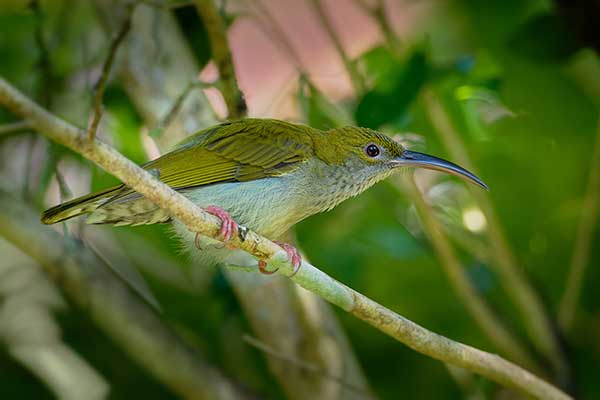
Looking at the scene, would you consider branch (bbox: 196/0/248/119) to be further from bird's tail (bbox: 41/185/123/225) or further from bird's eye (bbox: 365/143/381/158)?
bird's tail (bbox: 41/185/123/225)

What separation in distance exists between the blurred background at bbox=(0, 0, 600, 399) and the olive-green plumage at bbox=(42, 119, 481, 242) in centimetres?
20

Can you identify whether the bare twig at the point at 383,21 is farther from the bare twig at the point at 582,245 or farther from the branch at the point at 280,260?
the branch at the point at 280,260

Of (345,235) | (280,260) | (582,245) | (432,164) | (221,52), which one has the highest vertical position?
(221,52)

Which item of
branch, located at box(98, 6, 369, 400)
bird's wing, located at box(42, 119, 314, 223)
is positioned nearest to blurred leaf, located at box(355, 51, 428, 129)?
bird's wing, located at box(42, 119, 314, 223)

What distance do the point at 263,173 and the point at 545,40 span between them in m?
1.69

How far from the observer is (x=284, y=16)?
6.03m

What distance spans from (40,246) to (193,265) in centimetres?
90

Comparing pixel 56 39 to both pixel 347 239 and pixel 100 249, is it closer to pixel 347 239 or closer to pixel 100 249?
pixel 100 249

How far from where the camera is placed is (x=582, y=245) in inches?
161

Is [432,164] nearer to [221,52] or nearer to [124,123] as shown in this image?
[221,52]

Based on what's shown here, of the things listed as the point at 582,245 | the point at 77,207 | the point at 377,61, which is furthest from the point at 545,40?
the point at 77,207

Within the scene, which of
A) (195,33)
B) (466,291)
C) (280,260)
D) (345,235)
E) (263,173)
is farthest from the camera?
(195,33)

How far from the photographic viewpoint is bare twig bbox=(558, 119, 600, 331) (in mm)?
4086

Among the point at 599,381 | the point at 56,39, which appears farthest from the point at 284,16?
the point at 599,381
